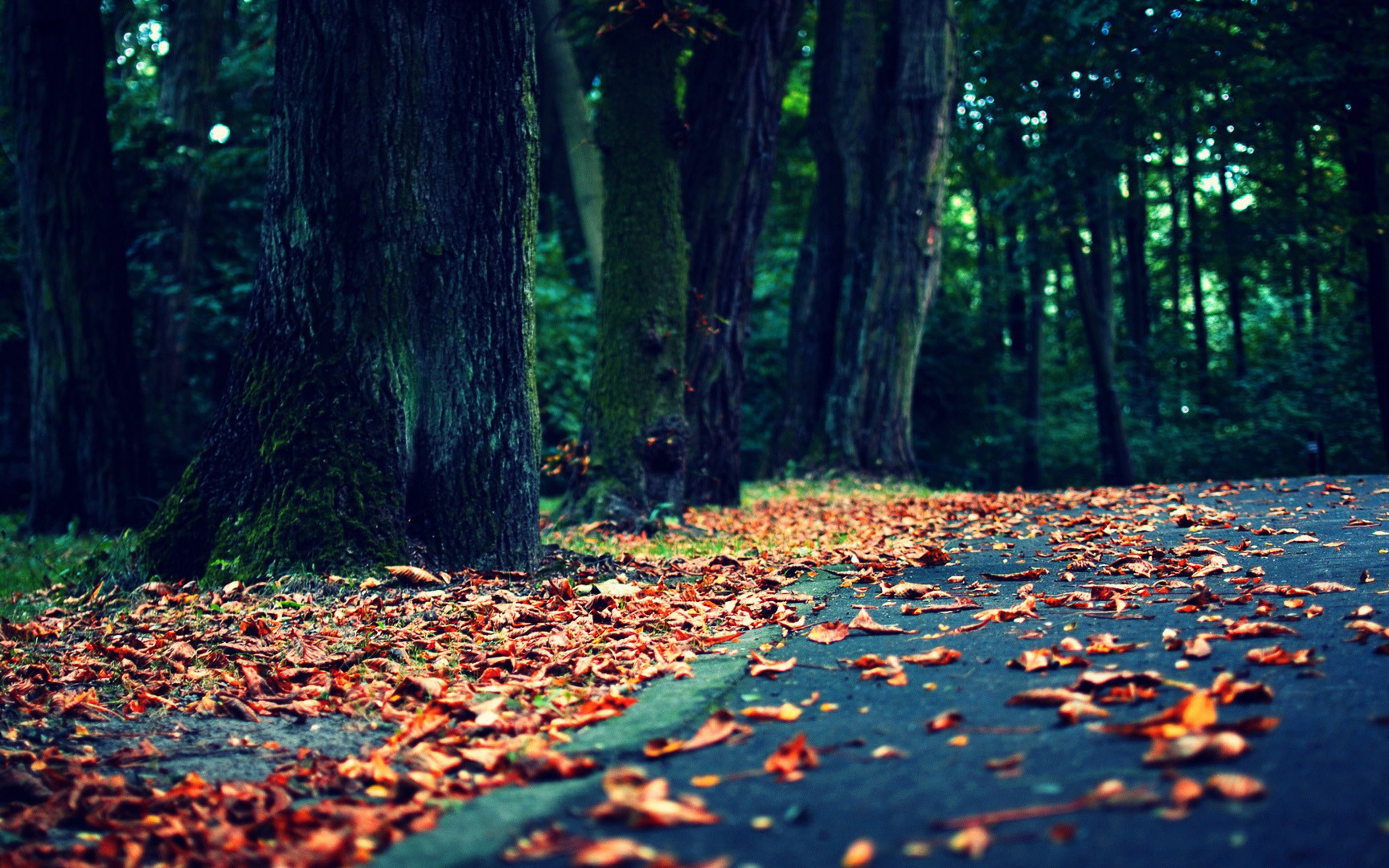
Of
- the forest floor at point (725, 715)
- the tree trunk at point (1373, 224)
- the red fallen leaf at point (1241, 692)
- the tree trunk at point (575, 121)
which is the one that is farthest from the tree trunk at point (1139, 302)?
the red fallen leaf at point (1241, 692)

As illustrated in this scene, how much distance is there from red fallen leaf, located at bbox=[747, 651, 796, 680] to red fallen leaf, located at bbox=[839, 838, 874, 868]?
1.34m

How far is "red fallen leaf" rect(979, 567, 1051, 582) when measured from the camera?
15.1 feet

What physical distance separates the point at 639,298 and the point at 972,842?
21.6ft

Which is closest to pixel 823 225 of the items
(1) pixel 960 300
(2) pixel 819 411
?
(2) pixel 819 411

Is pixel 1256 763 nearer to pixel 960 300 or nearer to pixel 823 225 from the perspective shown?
pixel 823 225

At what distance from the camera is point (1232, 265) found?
20.3 meters

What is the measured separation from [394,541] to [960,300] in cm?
1769

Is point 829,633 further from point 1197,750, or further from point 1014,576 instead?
point 1197,750

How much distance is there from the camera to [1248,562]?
15.1 feet

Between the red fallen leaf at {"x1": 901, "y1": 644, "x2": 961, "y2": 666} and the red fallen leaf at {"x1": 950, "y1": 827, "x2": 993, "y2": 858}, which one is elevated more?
the red fallen leaf at {"x1": 901, "y1": 644, "x2": 961, "y2": 666}

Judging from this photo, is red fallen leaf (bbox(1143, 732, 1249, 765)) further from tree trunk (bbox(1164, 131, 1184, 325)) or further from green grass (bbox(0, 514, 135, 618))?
tree trunk (bbox(1164, 131, 1184, 325))

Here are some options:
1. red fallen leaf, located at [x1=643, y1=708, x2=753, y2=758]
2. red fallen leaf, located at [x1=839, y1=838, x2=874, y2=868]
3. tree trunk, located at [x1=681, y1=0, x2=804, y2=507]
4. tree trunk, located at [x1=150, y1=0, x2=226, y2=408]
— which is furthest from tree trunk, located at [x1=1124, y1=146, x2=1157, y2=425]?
red fallen leaf, located at [x1=839, y1=838, x2=874, y2=868]

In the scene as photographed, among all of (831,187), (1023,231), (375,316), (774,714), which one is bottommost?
(774,714)

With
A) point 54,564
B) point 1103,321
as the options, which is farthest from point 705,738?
point 1103,321
